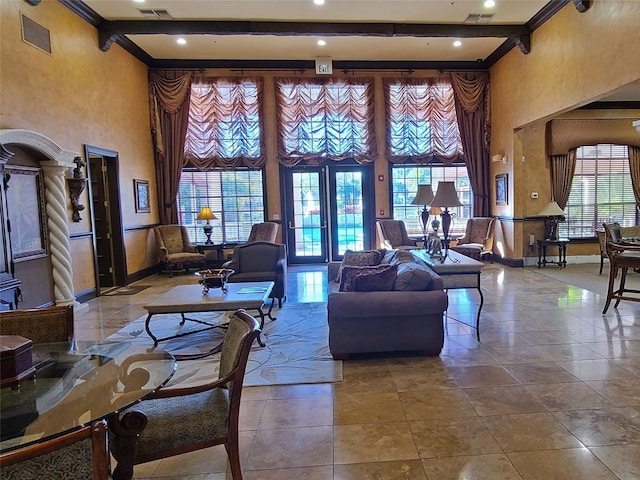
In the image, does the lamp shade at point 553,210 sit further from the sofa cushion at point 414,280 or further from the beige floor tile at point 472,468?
the beige floor tile at point 472,468

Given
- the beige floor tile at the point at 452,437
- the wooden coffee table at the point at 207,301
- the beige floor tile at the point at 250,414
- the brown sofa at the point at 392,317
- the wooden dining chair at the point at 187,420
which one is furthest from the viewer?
the wooden coffee table at the point at 207,301

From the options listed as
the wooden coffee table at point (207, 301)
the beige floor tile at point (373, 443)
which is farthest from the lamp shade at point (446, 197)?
the beige floor tile at point (373, 443)

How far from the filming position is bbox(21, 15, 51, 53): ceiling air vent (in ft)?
15.6

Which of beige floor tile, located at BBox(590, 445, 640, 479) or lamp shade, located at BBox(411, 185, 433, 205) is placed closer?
beige floor tile, located at BBox(590, 445, 640, 479)

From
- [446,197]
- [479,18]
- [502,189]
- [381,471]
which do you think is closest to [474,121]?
[502,189]

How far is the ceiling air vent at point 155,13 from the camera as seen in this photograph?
624cm

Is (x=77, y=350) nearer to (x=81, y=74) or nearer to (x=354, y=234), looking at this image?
(x=81, y=74)

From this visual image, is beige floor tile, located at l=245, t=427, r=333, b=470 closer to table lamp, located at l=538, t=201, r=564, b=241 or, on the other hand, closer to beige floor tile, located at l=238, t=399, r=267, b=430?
beige floor tile, located at l=238, t=399, r=267, b=430

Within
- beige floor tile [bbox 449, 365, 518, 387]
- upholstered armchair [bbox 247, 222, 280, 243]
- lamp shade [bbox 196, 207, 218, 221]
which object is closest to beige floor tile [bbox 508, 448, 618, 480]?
beige floor tile [bbox 449, 365, 518, 387]

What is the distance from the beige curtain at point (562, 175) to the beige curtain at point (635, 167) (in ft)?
4.52

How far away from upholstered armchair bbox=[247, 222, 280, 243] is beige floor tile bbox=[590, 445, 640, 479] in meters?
6.61

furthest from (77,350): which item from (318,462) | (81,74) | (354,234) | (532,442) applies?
(354,234)

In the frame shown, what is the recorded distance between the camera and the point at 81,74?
5953 mm

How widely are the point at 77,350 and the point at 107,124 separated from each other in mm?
5721
